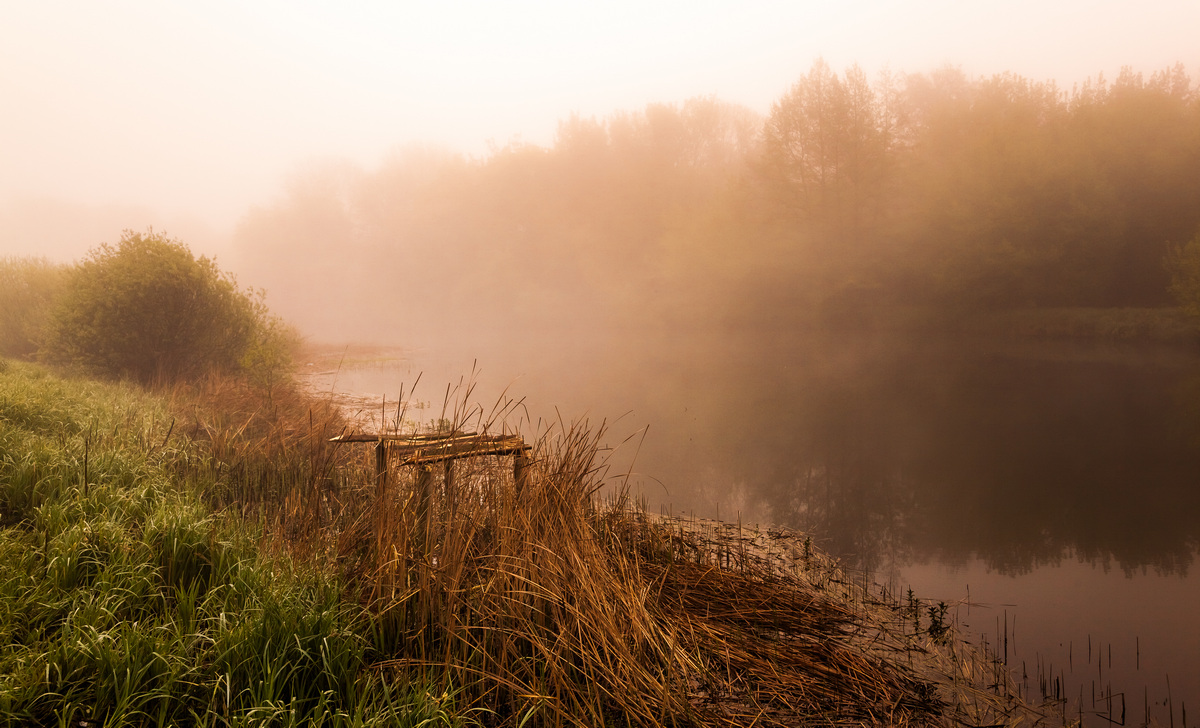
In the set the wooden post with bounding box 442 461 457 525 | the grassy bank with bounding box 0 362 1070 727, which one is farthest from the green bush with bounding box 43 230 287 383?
the wooden post with bounding box 442 461 457 525

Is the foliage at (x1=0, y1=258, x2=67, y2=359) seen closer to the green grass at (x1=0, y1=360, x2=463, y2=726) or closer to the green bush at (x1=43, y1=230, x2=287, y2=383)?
the green bush at (x1=43, y1=230, x2=287, y2=383)

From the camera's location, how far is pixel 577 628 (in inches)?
138

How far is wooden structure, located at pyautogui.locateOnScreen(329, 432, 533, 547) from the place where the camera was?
4172 millimetres

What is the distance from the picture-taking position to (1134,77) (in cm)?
3597

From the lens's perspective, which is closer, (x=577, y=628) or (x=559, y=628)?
(x=577, y=628)

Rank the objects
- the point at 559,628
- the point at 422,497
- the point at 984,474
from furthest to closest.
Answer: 1. the point at 984,474
2. the point at 422,497
3. the point at 559,628

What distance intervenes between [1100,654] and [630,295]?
1999 inches

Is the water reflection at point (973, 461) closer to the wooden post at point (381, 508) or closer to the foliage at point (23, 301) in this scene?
the wooden post at point (381, 508)

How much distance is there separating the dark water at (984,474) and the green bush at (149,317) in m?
5.21

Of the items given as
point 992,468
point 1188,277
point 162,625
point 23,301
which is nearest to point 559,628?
point 162,625

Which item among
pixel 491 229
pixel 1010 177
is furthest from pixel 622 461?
pixel 491 229

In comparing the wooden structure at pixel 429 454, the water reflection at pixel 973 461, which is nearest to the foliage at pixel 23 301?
the water reflection at pixel 973 461

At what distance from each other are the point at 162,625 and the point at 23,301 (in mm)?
25293

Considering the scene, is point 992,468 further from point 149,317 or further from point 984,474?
point 149,317
